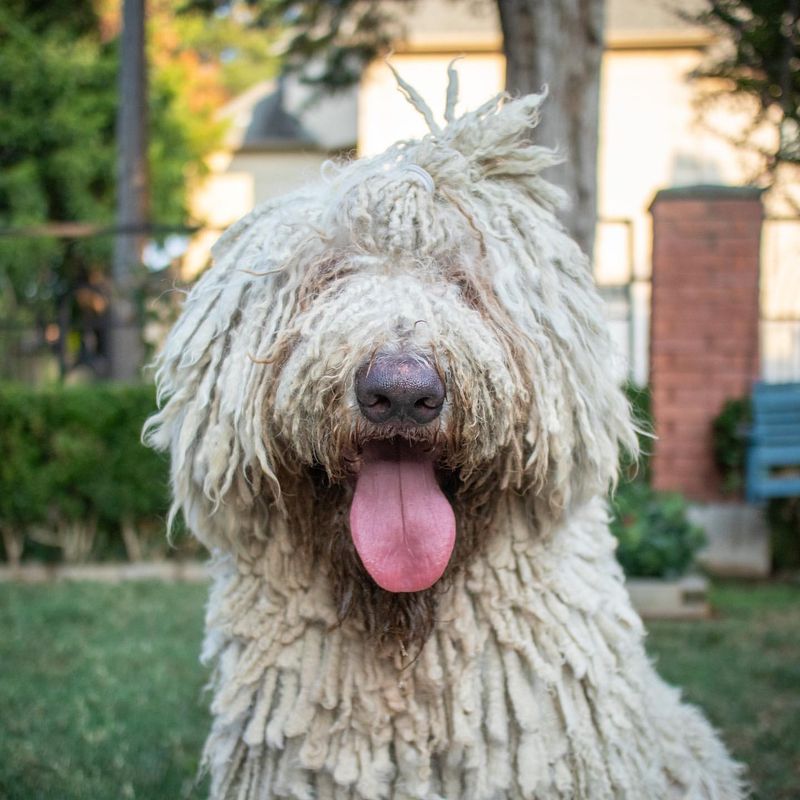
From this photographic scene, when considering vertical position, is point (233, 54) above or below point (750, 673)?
above

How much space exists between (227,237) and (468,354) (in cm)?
Answer: 79

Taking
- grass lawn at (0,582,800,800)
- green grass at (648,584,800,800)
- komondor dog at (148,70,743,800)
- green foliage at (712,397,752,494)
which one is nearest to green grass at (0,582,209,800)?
grass lawn at (0,582,800,800)

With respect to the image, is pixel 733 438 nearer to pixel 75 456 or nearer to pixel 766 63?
pixel 766 63

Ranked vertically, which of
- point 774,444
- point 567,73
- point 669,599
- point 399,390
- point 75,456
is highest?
point 567,73

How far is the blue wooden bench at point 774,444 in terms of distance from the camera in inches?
235

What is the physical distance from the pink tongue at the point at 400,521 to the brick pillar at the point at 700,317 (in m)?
4.85

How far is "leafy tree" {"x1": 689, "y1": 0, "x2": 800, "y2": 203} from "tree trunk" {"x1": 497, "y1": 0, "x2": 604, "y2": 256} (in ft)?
2.23

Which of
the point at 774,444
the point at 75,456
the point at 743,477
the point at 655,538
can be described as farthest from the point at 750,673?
the point at 75,456

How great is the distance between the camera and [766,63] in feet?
13.6

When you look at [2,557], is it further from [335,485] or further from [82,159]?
[82,159]

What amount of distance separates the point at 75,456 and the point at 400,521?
4.92 meters

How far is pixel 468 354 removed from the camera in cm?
184

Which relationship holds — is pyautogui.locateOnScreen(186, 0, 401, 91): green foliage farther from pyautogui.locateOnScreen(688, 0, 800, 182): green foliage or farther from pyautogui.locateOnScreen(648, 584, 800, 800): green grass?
pyautogui.locateOnScreen(648, 584, 800, 800): green grass

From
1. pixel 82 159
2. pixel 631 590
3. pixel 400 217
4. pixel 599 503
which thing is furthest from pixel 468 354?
pixel 82 159
